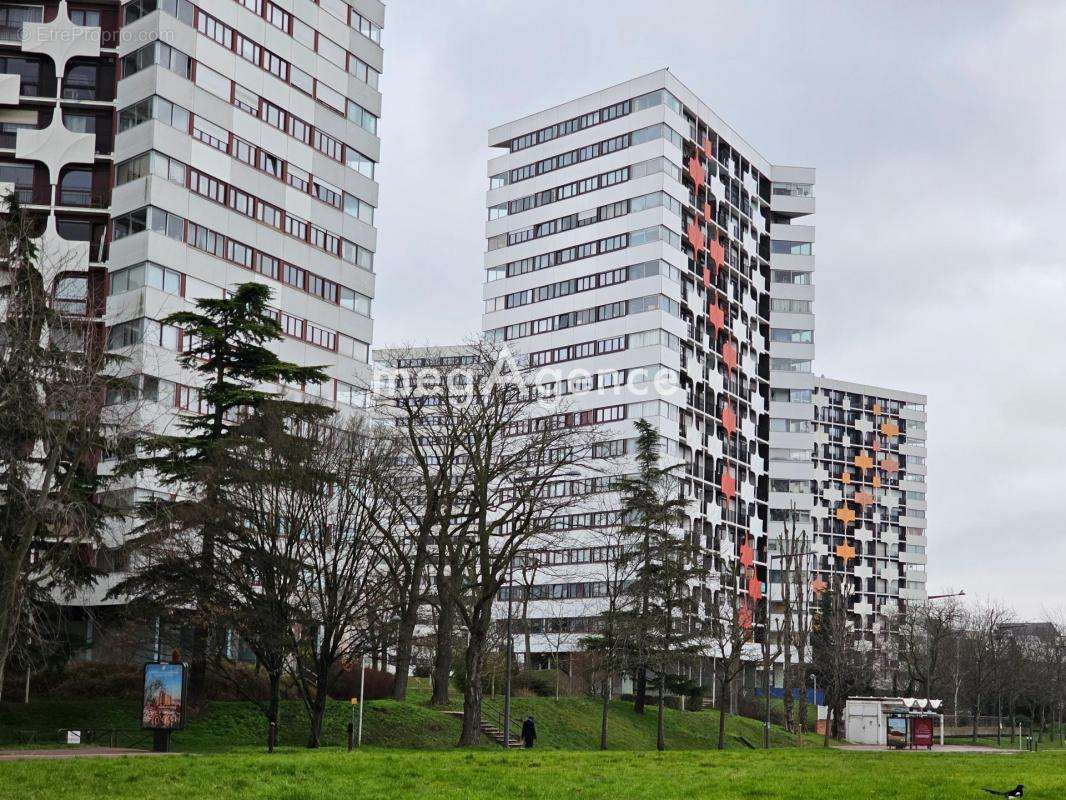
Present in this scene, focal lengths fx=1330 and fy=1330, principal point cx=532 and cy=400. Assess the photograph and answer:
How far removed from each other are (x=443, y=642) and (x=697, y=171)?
71551 millimetres

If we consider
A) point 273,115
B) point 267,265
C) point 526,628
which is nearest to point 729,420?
point 267,265

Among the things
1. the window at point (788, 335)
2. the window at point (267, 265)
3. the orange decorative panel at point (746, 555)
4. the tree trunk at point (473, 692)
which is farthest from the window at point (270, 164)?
the window at point (788, 335)

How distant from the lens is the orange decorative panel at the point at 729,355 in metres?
123

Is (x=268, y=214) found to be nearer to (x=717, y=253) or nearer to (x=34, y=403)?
(x=34, y=403)

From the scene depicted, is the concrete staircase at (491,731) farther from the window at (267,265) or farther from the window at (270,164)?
the window at (270,164)

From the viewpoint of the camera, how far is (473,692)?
52.3 metres

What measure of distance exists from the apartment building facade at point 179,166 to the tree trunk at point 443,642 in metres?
18.4

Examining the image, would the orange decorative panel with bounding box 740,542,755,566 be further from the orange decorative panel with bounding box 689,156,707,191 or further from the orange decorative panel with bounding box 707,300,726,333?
the orange decorative panel with bounding box 689,156,707,191

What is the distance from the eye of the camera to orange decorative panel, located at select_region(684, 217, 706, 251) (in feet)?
383

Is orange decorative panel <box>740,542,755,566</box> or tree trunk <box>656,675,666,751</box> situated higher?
orange decorative panel <box>740,542,755,566</box>

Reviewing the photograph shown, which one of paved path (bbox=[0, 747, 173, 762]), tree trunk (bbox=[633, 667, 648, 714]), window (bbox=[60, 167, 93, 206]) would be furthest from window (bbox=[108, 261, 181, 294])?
paved path (bbox=[0, 747, 173, 762])

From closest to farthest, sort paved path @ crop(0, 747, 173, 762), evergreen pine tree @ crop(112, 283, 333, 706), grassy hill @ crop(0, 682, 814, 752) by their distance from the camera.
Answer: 1. paved path @ crop(0, 747, 173, 762)
2. evergreen pine tree @ crop(112, 283, 333, 706)
3. grassy hill @ crop(0, 682, 814, 752)

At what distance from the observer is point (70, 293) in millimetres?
72625

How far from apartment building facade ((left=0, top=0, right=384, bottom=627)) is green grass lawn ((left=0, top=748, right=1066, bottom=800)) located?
1533 inches
